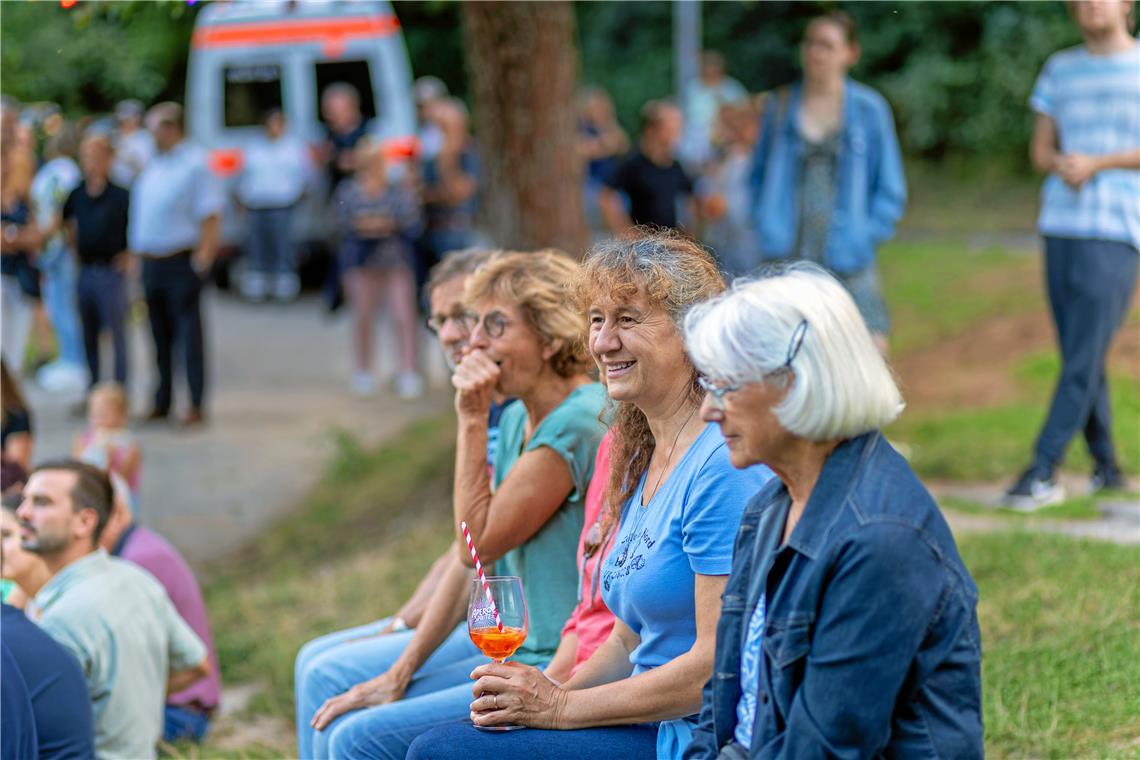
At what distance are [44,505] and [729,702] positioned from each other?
2.56 m

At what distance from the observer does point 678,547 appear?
119 inches

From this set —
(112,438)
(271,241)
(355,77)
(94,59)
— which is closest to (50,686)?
(112,438)

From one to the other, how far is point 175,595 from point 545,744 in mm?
2449

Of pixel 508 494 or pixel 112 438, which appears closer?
pixel 508 494

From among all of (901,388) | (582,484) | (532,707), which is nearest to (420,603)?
(582,484)

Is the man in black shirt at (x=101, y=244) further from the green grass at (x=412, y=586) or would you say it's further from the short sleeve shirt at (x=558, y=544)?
the short sleeve shirt at (x=558, y=544)

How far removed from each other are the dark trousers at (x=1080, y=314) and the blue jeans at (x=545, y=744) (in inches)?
141

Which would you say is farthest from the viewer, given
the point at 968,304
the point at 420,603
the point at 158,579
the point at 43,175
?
the point at 968,304

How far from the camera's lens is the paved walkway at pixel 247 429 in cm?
903

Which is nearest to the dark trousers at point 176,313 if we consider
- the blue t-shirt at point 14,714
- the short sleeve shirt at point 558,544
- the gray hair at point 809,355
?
the blue t-shirt at point 14,714

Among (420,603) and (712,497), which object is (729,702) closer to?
(712,497)

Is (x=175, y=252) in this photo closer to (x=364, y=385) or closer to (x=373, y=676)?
(x=364, y=385)

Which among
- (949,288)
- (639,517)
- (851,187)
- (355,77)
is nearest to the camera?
(639,517)

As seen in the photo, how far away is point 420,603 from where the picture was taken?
4395 mm
